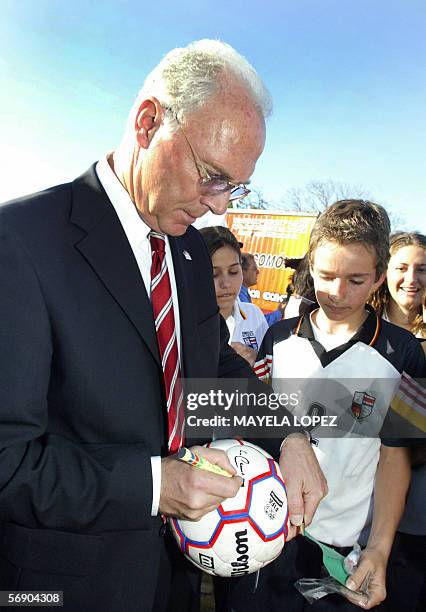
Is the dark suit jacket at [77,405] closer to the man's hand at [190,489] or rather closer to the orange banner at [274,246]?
the man's hand at [190,489]

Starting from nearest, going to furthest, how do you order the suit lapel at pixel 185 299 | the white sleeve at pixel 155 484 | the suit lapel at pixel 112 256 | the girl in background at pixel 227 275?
the white sleeve at pixel 155 484 → the suit lapel at pixel 112 256 → the suit lapel at pixel 185 299 → the girl in background at pixel 227 275

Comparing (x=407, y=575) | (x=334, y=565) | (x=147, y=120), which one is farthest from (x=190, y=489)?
(x=407, y=575)

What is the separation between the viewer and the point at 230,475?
1.41m

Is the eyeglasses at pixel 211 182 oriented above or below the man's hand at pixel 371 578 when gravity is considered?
above

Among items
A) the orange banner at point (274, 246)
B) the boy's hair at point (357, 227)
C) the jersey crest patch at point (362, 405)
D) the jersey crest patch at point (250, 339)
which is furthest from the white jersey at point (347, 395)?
the orange banner at point (274, 246)

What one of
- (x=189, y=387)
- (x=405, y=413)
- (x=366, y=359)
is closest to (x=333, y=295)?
(x=366, y=359)

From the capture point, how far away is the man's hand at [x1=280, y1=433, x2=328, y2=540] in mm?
1622

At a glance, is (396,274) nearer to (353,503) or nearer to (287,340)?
(287,340)

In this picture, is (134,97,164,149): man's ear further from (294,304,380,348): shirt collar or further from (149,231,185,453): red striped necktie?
(294,304,380,348): shirt collar

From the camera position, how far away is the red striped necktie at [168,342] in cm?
152

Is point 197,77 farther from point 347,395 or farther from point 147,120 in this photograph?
point 347,395

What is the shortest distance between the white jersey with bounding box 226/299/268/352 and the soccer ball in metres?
2.39

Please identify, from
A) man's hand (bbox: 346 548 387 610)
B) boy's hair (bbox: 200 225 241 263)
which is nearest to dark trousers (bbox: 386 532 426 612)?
man's hand (bbox: 346 548 387 610)

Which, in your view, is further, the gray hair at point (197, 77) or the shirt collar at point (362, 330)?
the shirt collar at point (362, 330)
